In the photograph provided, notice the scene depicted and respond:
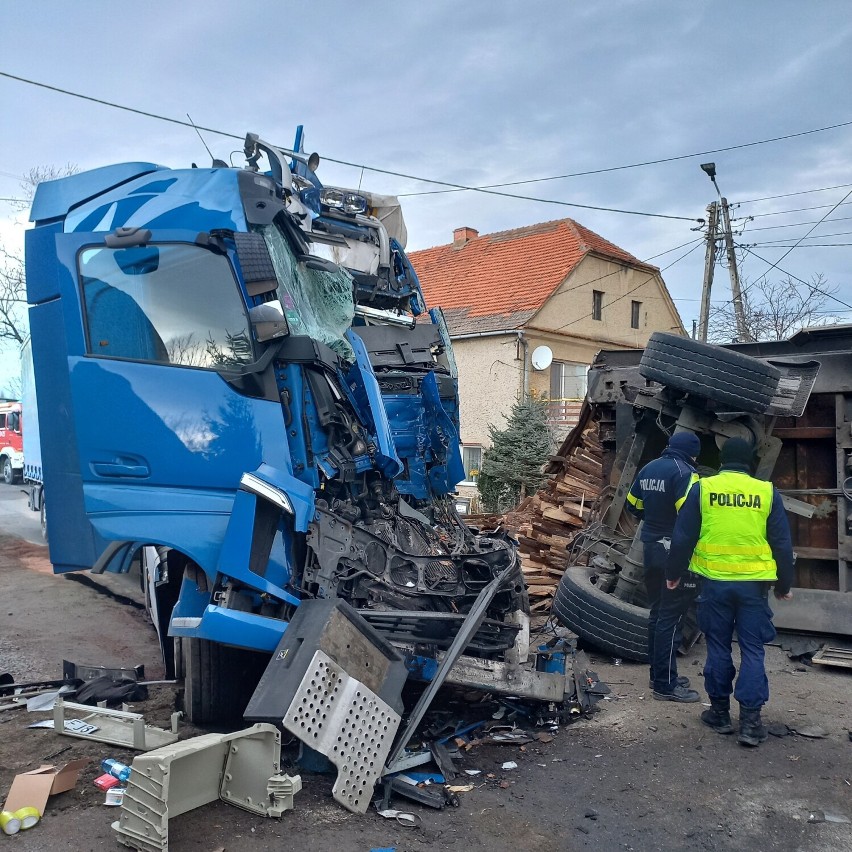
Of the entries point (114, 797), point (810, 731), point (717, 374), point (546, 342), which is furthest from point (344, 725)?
point (546, 342)

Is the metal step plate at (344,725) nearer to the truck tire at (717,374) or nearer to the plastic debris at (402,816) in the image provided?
the plastic debris at (402,816)

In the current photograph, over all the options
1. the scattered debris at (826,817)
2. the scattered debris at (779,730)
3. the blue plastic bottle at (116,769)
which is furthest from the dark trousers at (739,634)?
the blue plastic bottle at (116,769)

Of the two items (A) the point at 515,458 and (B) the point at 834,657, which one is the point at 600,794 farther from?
(A) the point at 515,458

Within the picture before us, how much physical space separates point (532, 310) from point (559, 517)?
12.1 metres

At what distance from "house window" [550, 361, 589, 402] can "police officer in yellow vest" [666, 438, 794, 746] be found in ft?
50.6

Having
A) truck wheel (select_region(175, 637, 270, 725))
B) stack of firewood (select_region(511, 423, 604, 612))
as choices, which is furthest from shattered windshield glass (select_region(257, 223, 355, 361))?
stack of firewood (select_region(511, 423, 604, 612))

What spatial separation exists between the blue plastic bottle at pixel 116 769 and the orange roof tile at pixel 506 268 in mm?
16375

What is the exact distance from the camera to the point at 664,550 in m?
5.58

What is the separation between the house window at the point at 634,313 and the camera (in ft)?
78.0

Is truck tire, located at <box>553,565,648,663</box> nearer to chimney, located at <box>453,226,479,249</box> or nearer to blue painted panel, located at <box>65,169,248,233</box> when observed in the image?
blue painted panel, located at <box>65,169,248,233</box>

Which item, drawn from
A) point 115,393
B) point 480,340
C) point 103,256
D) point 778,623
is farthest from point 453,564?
point 480,340

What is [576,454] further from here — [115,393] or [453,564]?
[115,393]

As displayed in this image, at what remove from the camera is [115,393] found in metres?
4.29

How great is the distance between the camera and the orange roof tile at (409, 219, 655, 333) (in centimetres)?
2044
